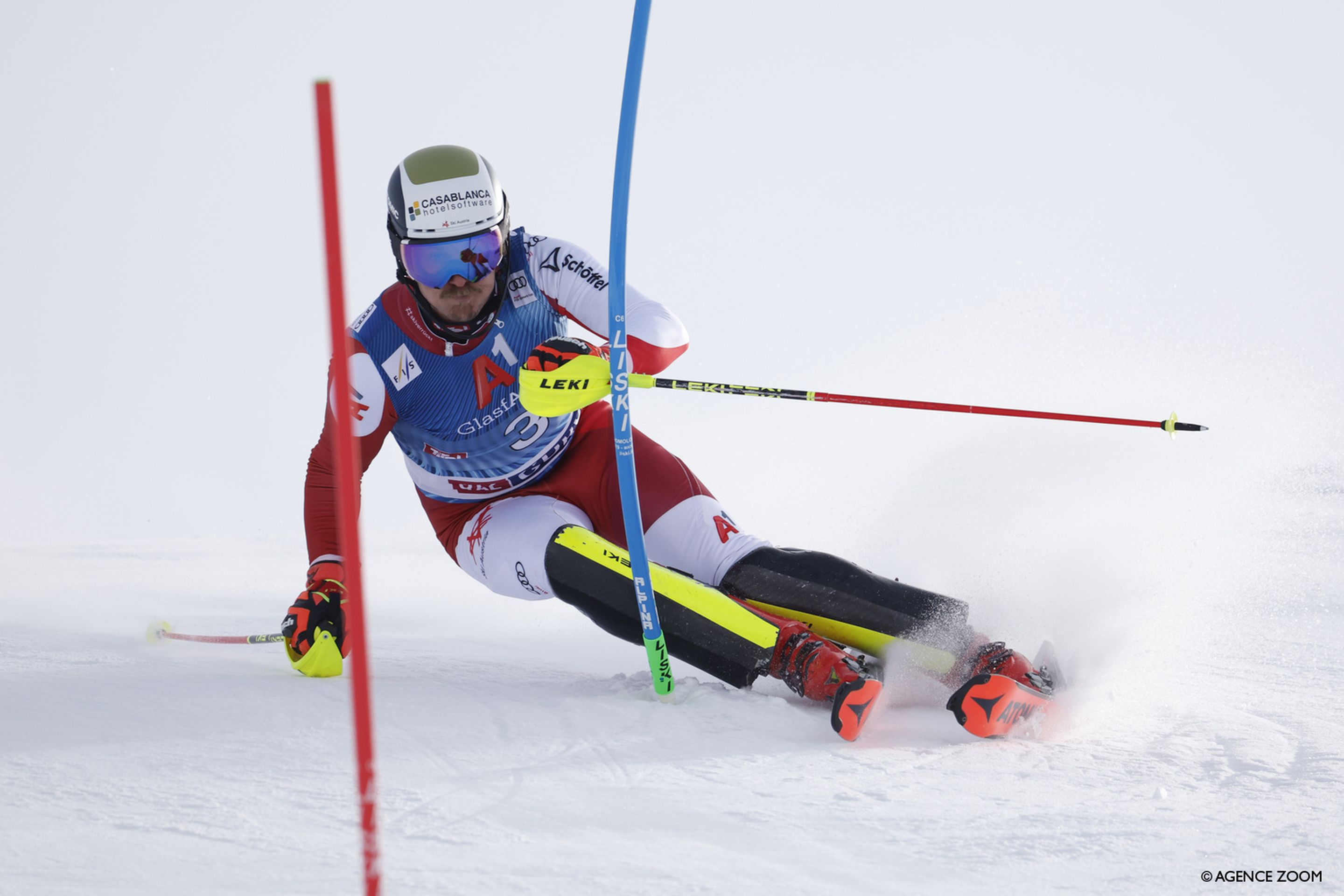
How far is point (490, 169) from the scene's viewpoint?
269 cm

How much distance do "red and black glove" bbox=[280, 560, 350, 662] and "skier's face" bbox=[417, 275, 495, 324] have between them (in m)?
0.71

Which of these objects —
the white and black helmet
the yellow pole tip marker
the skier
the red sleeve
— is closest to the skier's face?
the skier

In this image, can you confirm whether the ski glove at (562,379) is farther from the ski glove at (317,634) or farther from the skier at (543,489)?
the ski glove at (317,634)

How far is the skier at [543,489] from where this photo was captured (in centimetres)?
238

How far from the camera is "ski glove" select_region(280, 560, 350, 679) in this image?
2482 millimetres

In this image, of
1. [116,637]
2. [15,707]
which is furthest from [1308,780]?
[116,637]

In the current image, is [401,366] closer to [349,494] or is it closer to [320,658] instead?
[320,658]

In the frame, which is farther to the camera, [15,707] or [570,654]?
[570,654]

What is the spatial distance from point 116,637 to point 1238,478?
146 inches

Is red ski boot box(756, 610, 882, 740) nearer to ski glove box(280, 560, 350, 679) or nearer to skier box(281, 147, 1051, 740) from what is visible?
skier box(281, 147, 1051, 740)

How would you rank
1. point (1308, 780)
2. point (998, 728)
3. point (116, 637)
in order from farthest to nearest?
1. point (116, 637)
2. point (998, 728)
3. point (1308, 780)

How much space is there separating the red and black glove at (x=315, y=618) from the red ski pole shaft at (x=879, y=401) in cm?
92

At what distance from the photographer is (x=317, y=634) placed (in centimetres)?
249

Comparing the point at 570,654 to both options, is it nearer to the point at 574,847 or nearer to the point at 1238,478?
the point at 574,847
